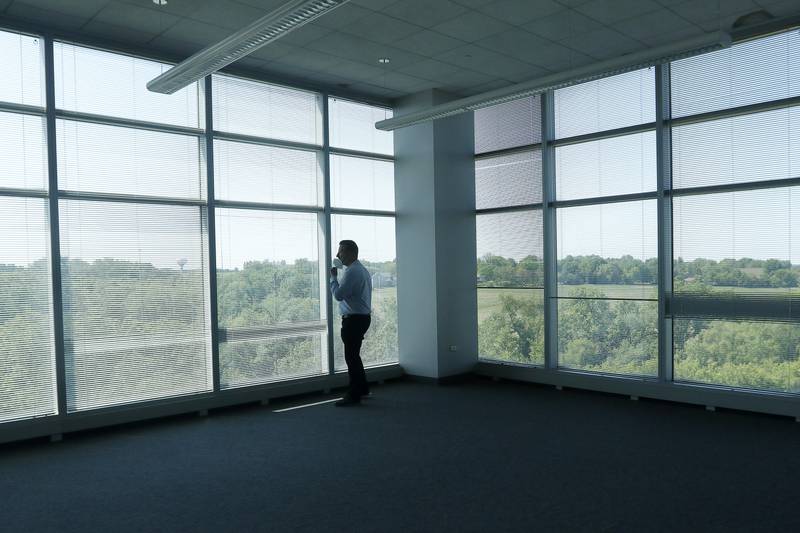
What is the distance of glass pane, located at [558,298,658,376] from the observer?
19.6 ft

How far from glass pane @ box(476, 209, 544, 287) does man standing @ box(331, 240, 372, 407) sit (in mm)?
1952

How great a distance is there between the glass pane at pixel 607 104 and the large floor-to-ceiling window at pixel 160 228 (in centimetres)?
238

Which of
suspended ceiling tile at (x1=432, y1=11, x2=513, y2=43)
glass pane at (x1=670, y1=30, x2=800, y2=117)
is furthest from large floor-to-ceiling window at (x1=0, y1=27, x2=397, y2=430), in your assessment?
glass pane at (x1=670, y1=30, x2=800, y2=117)

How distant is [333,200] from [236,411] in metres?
2.58

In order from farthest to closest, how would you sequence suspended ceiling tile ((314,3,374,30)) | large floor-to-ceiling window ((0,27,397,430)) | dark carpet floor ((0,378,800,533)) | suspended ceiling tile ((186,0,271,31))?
large floor-to-ceiling window ((0,27,397,430)) → suspended ceiling tile ((314,3,374,30)) → suspended ceiling tile ((186,0,271,31)) → dark carpet floor ((0,378,800,533))

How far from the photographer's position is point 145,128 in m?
5.34

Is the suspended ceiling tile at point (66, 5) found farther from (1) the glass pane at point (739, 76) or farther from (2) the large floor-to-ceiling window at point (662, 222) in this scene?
(1) the glass pane at point (739, 76)

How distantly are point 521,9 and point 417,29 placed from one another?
919mm

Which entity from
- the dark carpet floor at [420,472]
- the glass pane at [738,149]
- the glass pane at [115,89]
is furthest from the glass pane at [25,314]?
the glass pane at [738,149]


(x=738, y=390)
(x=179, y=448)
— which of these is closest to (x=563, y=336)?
(x=738, y=390)

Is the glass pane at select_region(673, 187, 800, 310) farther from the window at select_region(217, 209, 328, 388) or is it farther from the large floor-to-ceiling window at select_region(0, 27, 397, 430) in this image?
the window at select_region(217, 209, 328, 388)

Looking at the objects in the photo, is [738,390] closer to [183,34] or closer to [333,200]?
[333,200]

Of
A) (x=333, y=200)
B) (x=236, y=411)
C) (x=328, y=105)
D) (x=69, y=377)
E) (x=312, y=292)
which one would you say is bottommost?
(x=236, y=411)

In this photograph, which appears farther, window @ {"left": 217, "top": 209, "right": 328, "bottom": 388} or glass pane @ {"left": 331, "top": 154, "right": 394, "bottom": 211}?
glass pane @ {"left": 331, "top": 154, "right": 394, "bottom": 211}
